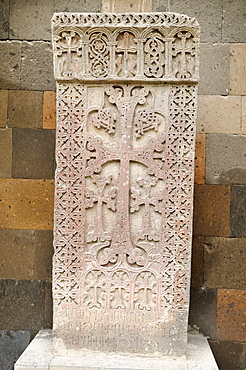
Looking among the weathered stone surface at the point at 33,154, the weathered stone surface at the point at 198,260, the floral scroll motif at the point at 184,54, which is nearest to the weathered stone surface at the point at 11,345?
the weathered stone surface at the point at 33,154

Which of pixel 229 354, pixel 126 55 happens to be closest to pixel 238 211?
pixel 229 354

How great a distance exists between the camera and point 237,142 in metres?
3.30

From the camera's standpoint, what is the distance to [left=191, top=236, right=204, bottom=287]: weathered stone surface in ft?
10.8

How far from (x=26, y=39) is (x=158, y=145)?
1.71 metres

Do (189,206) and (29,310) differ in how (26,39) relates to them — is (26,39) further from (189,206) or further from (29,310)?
(29,310)

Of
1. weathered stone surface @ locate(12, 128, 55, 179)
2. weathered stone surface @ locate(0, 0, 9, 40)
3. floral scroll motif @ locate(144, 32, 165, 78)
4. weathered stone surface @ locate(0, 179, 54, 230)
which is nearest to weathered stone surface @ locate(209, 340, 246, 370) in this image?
weathered stone surface @ locate(0, 179, 54, 230)

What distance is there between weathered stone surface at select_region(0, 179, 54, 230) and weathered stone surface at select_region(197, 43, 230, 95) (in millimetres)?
1586

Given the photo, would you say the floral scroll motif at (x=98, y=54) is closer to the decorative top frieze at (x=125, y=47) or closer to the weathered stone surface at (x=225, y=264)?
the decorative top frieze at (x=125, y=47)

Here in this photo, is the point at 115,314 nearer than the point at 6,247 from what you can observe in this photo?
Yes

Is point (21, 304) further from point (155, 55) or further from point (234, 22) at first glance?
point (234, 22)

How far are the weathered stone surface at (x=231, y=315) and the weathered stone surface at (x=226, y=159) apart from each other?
0.95 metres

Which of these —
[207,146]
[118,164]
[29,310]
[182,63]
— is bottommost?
[29,310]

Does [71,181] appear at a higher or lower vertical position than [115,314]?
higher

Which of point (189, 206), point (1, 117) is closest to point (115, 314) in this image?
point (189, 206)
